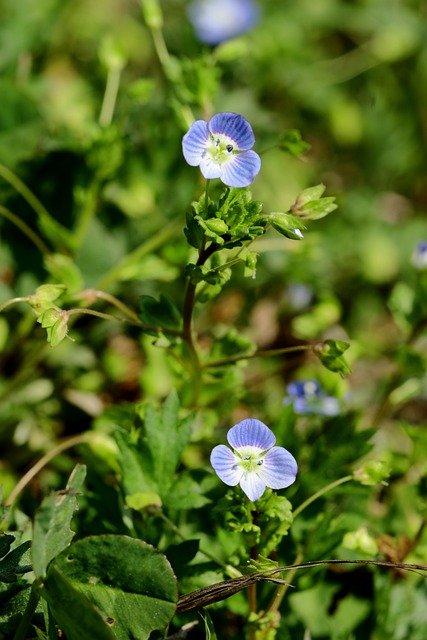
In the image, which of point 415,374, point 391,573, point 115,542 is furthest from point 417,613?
point 115,542

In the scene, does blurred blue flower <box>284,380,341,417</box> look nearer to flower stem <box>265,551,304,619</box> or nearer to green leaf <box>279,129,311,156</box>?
flower stem <box>265,551,304,619</box>

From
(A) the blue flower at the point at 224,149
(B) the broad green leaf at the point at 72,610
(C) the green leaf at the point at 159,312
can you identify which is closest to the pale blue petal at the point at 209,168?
(A) the blue flower at the point at 224,149

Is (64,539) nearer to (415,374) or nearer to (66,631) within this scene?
(66,631)

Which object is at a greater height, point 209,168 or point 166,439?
point 209,168

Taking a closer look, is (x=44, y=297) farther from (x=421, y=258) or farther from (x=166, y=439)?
(x=421, y=258)

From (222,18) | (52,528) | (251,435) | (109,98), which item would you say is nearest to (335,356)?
(251,435)
